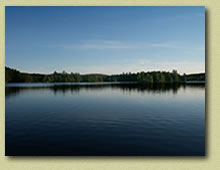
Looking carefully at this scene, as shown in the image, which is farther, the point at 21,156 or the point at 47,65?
the point at 47,65

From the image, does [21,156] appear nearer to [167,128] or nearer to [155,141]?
[155,141]

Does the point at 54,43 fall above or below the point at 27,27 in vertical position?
below

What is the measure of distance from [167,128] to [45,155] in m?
5.45

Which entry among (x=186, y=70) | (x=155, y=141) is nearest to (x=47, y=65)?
(x=155, y=141)

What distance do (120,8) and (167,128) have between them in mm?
5823

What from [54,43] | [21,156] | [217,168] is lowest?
[217,168]

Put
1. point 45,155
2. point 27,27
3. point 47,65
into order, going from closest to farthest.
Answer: point 45,155
point 27,27
point 47,65

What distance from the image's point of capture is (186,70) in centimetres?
885

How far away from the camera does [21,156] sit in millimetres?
6188

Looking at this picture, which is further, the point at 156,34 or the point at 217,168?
the point at 156,34

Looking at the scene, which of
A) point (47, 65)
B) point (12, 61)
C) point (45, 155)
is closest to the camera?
point (45, 155)

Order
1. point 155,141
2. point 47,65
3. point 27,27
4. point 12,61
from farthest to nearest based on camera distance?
point 47,65
point 27,27
point 12,61
point 155,141

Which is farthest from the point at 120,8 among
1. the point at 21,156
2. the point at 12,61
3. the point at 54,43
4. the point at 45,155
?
the point at 21,156

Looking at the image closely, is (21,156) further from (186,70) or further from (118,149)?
(186,70)
